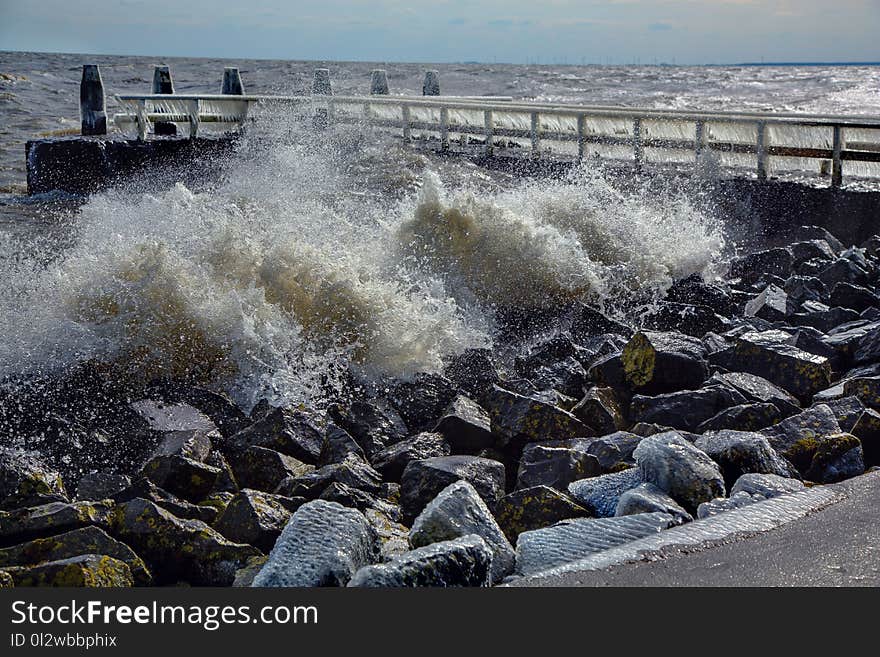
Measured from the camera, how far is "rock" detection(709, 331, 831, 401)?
20.5 feet

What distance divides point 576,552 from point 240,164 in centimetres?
1413

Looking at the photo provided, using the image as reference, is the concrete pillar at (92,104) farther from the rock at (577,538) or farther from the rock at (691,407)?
the rock at (577,538)

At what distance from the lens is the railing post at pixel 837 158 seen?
37.2ft

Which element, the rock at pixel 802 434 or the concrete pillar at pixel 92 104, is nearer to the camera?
the rock at pixel 802 434

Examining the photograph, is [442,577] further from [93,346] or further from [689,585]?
[93,346]

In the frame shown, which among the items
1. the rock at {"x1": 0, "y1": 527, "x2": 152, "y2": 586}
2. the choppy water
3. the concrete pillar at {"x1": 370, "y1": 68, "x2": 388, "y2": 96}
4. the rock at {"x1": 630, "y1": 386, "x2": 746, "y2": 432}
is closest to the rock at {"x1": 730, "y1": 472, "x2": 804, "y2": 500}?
the rock at {"x1": 630, "y1": 386, "x2": 746, "y2": 432}

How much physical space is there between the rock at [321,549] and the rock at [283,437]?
A: 1.67 metres

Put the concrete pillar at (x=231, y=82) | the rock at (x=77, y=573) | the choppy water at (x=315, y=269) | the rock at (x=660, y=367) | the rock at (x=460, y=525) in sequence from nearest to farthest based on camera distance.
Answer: the rock at (x=77, y=573) < the rock at (x=460, y=525) < the rock at (x=660, y=367) < the choppy water at (x=315, y=269) < the concrete pillar at (x=231, y=82)

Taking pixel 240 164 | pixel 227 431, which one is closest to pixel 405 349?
pixel 227 431

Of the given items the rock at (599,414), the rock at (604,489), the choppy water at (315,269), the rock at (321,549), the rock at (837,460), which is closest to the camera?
the rock at (321,549)

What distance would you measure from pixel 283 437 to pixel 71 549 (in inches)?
63.4

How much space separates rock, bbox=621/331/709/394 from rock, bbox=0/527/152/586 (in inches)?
139

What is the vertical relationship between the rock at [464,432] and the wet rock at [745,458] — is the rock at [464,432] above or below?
below

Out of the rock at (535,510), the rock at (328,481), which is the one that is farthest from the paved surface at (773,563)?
the rock at (328,481)
